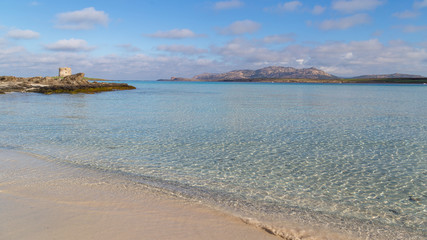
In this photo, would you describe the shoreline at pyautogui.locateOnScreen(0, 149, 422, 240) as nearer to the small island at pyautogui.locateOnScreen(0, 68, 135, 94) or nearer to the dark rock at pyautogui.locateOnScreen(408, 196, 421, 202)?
the dark rock at pyautogui.locateOnScreen(408, 196, 421, 202)

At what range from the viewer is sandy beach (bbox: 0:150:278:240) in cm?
495

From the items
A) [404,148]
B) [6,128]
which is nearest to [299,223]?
[404,148]

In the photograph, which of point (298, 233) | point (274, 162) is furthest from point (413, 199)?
point (274, 162)

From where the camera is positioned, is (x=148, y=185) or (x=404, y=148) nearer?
(x=148, y=185)

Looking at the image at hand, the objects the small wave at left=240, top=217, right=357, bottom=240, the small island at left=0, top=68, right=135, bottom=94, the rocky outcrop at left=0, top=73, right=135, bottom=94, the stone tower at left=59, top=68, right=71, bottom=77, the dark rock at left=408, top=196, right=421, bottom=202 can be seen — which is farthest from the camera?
the stone tower at left=59, top=68, right=71, bottom=77

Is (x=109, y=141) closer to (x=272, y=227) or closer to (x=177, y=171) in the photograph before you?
(x=177, y=171)

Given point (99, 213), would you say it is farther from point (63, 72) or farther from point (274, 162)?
point (63, 72)

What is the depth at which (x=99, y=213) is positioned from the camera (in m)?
5.71

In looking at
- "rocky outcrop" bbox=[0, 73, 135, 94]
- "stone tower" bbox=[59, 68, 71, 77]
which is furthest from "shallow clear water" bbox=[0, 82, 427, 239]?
"stone tower" bbox=[59, 68, 71, 77]

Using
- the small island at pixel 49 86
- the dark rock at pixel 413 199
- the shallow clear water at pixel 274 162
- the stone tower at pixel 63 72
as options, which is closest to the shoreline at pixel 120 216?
the shallow clear water at pixel 274 162

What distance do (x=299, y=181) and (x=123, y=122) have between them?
14.0 meters

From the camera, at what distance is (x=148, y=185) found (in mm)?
7629

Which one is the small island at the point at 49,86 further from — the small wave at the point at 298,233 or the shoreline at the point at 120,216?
the small wave at the point at 298,233

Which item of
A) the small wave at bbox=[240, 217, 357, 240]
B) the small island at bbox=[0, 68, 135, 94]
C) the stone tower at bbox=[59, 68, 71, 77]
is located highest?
the stone tower at bbox=[59, 68, 71, 77]
